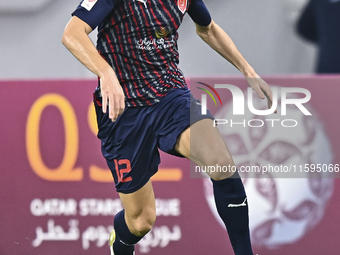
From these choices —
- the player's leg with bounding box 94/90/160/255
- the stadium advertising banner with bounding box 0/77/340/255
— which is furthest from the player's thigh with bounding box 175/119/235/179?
the stadium advertising banner with bounding box 0/77/340/255

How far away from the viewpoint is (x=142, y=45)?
6.81ft

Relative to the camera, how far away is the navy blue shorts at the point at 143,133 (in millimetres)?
1976

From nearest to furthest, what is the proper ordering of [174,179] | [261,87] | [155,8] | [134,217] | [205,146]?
[205,146], [155,8], [261,87], [134,217], [174,179]

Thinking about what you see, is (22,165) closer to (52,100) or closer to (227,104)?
(52,100)

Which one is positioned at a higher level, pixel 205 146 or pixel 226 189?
pixel 205 146

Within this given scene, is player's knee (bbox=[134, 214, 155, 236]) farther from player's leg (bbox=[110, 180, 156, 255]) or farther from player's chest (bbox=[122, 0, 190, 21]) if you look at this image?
player's chest (bbox=[122, 0, 190, 21])

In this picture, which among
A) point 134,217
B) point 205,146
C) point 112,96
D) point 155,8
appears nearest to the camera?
point 112,96

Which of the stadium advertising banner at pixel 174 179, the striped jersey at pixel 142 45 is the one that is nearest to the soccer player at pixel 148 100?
the striped jersey at pixel 142 45

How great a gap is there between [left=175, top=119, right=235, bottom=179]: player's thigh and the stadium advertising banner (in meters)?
0.96

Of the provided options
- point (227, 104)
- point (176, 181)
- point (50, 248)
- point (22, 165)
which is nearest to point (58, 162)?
point (22, 165)

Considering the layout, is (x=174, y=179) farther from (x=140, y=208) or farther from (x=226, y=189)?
(x=226, y=189)

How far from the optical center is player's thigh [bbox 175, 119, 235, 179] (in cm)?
180

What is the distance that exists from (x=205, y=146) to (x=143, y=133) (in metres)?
0.35

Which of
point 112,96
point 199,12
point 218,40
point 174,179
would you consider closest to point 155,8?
point 199,12
